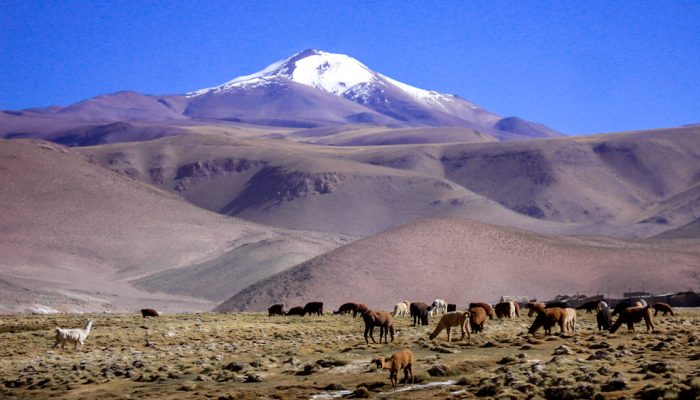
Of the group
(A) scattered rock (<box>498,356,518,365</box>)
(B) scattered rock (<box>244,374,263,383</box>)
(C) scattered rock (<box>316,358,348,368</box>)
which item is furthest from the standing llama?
(A) scattered rock (<box>498,356,518,365</box>)

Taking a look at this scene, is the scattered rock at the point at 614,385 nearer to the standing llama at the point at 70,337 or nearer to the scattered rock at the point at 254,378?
the scattered rock at the point at 254,378

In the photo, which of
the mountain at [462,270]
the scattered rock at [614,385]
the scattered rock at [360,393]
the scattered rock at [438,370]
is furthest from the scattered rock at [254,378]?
the mountain at [462,270]

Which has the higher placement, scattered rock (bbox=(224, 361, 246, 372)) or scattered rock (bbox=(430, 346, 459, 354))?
scattered rock (bbox=(430, 346, 459, 354))

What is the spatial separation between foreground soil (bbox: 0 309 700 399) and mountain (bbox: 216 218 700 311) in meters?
49.5

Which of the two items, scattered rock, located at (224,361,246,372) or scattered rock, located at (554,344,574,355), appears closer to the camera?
scattered rock, located at (554,344,574,355)

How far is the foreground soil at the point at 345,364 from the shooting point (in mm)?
19219

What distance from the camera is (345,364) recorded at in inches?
956

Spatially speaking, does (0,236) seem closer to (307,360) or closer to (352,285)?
(352,285)

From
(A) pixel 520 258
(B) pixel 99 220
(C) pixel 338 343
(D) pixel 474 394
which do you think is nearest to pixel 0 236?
(B) pixel 99 220

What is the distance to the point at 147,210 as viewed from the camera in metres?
144

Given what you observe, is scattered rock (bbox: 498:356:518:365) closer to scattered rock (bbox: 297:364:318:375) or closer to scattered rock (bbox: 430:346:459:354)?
scattered rock (bbox: 430:346:459:354)

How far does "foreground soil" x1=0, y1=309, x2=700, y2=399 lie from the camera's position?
19.2m

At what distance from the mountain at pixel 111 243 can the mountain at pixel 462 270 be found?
12602 millimetres

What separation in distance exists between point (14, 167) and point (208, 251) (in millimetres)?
36833
